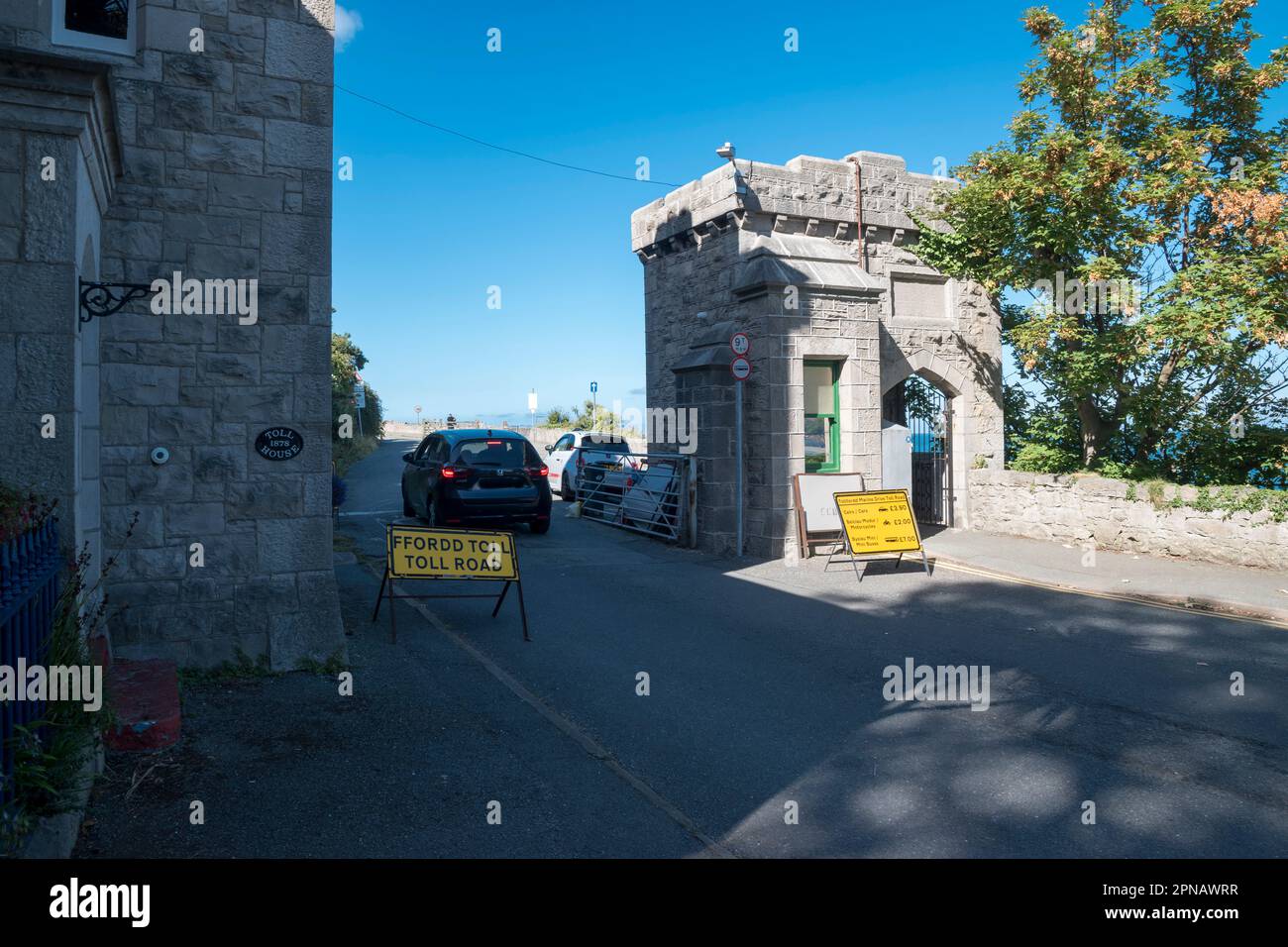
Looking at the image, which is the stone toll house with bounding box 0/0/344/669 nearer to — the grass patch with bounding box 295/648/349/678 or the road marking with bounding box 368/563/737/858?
the grass patch with bounding box 295/648/349/678

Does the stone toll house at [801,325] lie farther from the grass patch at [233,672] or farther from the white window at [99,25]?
the white window at [99,25]

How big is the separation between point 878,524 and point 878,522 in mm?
30

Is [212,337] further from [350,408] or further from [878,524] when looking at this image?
[350,408]

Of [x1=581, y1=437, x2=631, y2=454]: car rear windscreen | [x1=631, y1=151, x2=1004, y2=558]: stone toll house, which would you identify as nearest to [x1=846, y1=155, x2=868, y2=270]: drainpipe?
[x1=631, y1=151, x2=1004, y2=558]: stone toll house

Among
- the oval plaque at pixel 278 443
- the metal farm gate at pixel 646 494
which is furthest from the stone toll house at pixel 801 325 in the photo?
the oval plaque at pixel 278 443

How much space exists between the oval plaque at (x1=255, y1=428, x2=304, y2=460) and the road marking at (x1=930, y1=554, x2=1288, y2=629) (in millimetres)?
8933

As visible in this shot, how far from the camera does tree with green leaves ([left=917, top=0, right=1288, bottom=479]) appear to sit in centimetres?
1298

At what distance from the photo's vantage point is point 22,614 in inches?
145

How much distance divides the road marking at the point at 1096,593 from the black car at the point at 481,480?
6.44 metres

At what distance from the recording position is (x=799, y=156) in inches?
633

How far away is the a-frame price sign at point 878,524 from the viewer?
12.1 meters

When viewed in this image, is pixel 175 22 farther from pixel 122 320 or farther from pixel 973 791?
pixel 973 791

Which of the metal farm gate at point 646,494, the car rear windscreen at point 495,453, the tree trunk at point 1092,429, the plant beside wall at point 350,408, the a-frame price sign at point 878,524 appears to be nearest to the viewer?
the a-frame price sign at point 878,524
